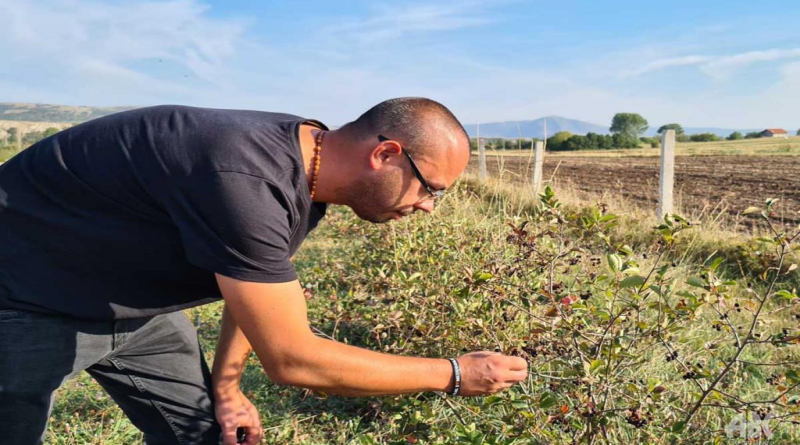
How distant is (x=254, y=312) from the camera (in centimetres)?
151

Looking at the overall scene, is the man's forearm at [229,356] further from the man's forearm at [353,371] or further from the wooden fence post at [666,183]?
the wooden fence post at [666,183]

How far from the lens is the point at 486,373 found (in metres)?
1.73

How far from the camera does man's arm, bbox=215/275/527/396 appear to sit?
151 centimetres

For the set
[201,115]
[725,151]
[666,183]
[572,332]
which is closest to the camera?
[201,115]

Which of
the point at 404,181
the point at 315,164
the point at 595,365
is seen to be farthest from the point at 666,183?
the point at 315,164

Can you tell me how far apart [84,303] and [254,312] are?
0.66 metres

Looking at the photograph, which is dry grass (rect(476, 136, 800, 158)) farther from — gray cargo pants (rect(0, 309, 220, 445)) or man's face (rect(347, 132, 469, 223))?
gray cargo pants (rect(0, 309, 220, 445))

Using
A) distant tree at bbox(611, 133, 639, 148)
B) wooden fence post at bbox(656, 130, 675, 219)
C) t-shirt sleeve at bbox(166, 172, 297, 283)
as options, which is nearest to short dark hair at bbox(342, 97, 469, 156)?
t-shirt sleeve at bbox(166, 172, 297, 283)

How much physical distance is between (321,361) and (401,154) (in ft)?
2.05

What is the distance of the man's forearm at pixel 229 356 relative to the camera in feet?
7.23

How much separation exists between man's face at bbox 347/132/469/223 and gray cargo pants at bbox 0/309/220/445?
0.92m

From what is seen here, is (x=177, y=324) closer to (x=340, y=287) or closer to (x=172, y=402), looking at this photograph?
(x=172, y=402)

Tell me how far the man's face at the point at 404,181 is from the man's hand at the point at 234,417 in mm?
982

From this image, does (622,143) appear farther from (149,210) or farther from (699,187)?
(149,210)
